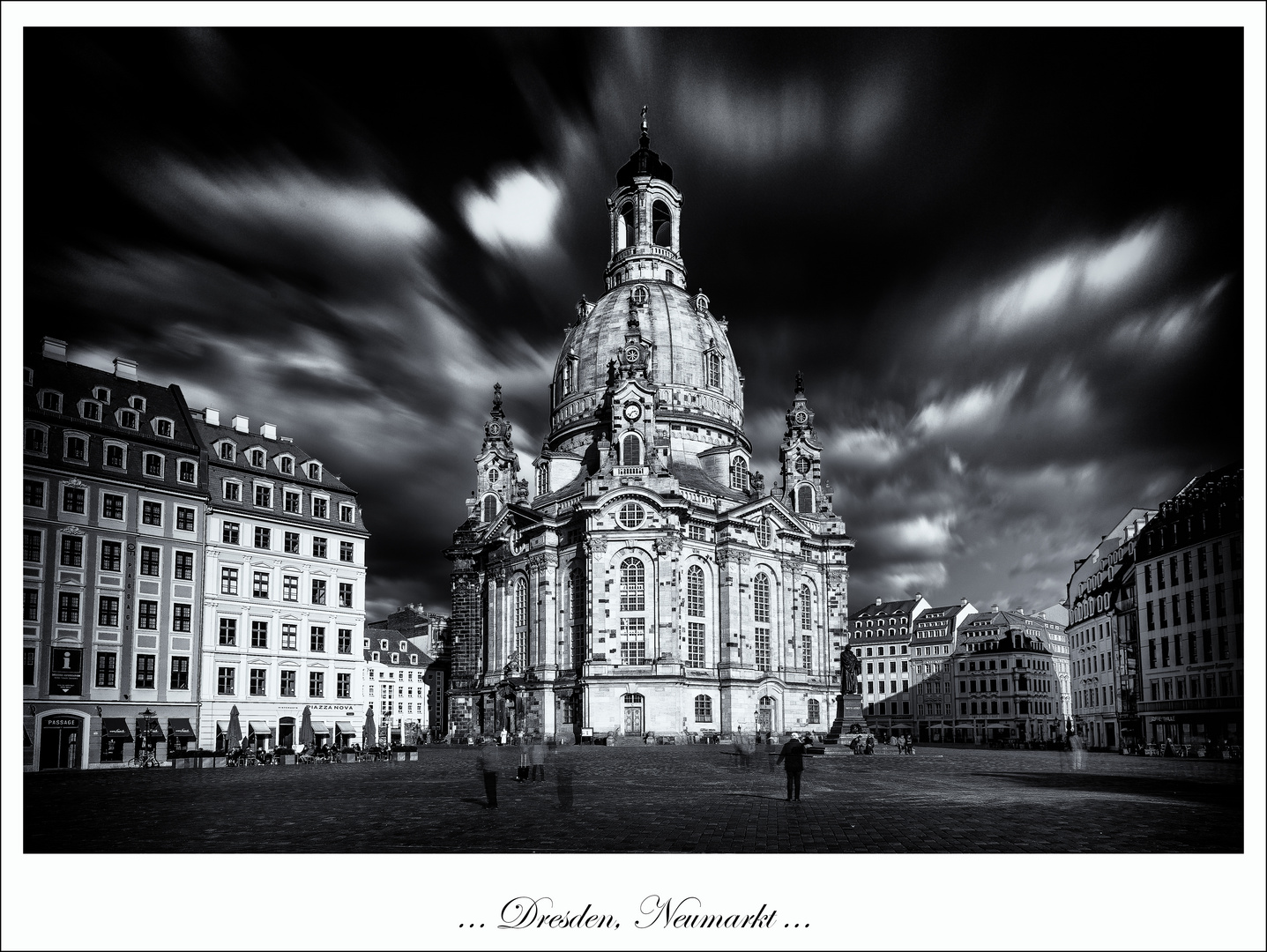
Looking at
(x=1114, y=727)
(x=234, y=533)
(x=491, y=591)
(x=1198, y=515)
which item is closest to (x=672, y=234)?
(x=491, y=591)

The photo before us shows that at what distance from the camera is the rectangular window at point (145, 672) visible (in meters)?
31.9

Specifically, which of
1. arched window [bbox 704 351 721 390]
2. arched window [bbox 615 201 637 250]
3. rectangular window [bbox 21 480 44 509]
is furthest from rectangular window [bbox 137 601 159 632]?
arched window [bbox 615 201 637 250]

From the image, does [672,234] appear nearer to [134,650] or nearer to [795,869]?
[134,650]

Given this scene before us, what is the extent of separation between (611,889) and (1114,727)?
169 ft

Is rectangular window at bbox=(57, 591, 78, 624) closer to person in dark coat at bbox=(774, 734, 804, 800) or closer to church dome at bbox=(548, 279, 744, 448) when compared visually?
person in dark coat at bbox=(774, 734, 804, 800)

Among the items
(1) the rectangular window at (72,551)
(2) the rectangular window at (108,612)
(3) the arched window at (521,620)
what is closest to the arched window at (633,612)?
(3) the arched window at (521,620)

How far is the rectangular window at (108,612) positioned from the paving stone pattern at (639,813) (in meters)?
3.82

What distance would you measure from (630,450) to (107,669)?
1975 inches

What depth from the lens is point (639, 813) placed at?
19.4 meters

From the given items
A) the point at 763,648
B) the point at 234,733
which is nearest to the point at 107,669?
the point at 234,733

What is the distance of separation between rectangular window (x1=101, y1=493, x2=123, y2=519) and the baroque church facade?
39.2 m

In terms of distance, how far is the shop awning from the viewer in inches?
1201

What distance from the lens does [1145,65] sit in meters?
16.6

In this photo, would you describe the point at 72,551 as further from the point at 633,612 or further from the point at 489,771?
the point at 633,612
